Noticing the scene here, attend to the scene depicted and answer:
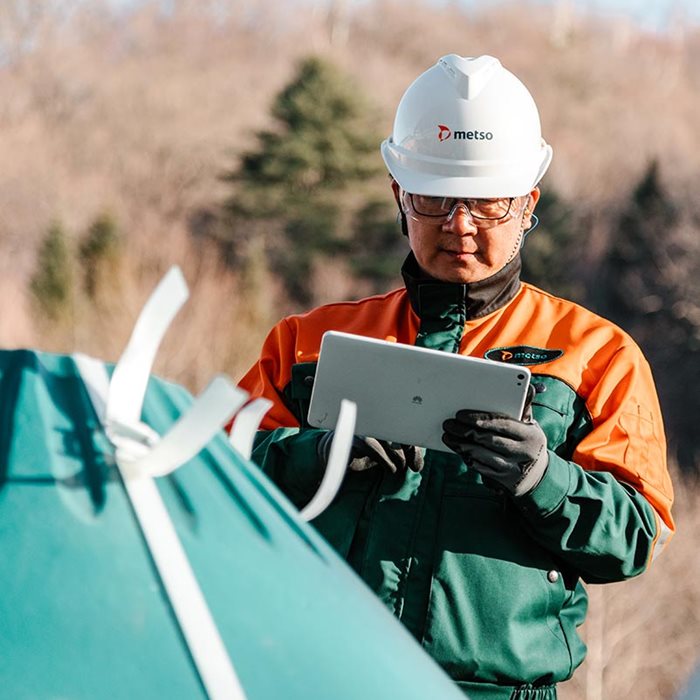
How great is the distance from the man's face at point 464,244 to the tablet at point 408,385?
0.36 meters

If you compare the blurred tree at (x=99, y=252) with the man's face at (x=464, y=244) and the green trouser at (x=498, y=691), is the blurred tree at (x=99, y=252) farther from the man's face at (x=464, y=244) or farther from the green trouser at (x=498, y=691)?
the green trouser at (x=498, y=691)

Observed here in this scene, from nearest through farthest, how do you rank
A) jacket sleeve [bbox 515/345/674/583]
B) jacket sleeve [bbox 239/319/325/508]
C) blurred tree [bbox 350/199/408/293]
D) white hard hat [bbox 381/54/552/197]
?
jacket sleeve [bbox 515/345/674/583]
jacket sleeve [bbox 239/319/325/508]
white hard hat [bbox 381/54/552/197]
blurred tree [bbox 350/199/408/293]

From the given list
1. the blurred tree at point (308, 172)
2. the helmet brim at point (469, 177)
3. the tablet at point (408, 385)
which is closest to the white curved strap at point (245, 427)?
the tablet at point (408, 385)

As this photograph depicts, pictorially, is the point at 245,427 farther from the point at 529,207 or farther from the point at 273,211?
the point at 273,211

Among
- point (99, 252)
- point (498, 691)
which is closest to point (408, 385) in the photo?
point (498, 691)

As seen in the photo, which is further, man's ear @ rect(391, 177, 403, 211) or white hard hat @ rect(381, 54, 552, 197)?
man's ear @ rect(391, 177, 403, 211)

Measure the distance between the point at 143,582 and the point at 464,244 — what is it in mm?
1315

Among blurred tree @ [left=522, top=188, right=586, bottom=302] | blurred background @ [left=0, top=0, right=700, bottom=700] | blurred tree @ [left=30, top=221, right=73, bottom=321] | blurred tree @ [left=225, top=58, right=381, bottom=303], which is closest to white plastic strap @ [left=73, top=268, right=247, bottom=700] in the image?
blurred background @ [left=0, top=0, right=700, bottom=700]

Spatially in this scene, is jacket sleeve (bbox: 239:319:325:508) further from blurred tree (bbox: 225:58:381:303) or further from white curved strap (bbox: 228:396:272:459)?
blurred tree (bbox: 225:58:381:303)

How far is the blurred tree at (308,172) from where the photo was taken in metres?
38.3

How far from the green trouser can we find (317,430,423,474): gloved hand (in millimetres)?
399

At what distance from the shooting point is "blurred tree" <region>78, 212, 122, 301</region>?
33125 millimetres

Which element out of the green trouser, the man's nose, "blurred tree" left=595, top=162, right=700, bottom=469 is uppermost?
the man's nose

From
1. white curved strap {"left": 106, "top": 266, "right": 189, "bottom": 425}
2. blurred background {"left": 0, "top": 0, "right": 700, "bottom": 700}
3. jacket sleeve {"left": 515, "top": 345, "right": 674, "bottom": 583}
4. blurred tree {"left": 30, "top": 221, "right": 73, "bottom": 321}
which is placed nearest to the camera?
white curved strap {"left": 106, "top": 266, "right": 189, "bottom": 425}
